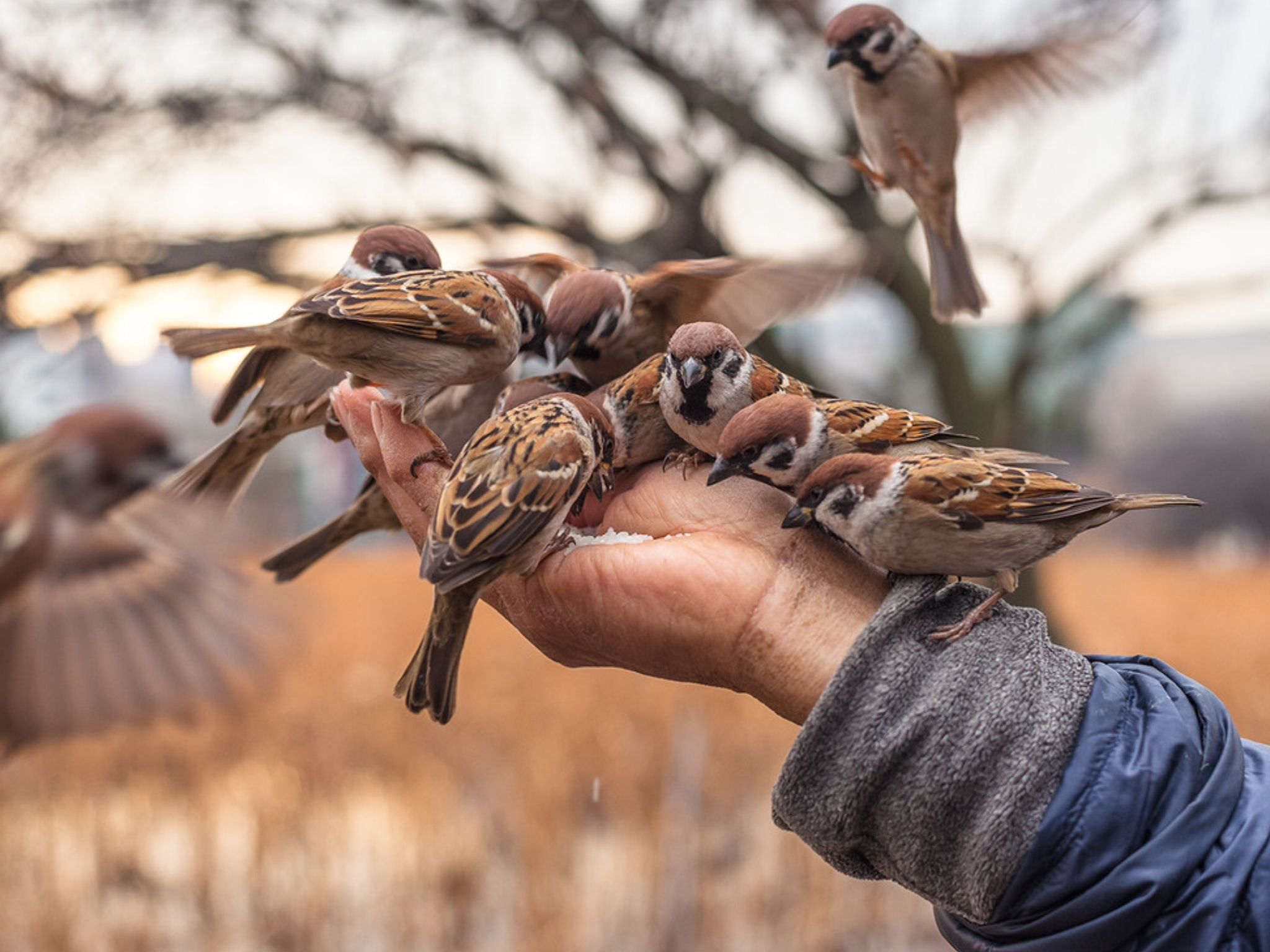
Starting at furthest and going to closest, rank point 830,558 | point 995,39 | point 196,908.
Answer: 1. point 196,908
2. point 995,39
3. point 830,558

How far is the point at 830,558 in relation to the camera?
1757 millimetres

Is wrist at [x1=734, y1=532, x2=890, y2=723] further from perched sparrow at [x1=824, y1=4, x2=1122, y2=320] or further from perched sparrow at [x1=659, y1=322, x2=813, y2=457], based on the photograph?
perched sparrow at [x1=824, y1=4, x2=1122, y2=320]

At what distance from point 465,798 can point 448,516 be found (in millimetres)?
3553

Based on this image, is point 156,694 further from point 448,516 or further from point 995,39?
point 995,39

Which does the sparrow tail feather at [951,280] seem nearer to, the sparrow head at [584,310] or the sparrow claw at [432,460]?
the sparrow head at [584,310]

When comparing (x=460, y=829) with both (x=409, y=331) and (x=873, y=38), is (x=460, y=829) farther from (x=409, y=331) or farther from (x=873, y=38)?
(x=873, y=38)

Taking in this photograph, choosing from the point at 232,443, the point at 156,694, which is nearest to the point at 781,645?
the point at 232,443

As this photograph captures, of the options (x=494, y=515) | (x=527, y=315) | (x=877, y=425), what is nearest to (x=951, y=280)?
(x=877, y=425)

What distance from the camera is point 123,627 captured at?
2.25 metres

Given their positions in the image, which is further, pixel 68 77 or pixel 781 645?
pixel 68 77

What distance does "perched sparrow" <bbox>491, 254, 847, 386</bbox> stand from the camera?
209 centimetres

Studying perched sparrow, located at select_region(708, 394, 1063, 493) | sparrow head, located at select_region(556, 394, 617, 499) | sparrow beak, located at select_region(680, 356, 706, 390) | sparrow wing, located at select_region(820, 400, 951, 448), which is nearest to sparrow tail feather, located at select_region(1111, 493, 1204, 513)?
perched sparrow, located at select_region(708, 394, 1063, 493)

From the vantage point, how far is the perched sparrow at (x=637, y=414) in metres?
2.04

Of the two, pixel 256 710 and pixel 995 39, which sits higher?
pixel 995 39
